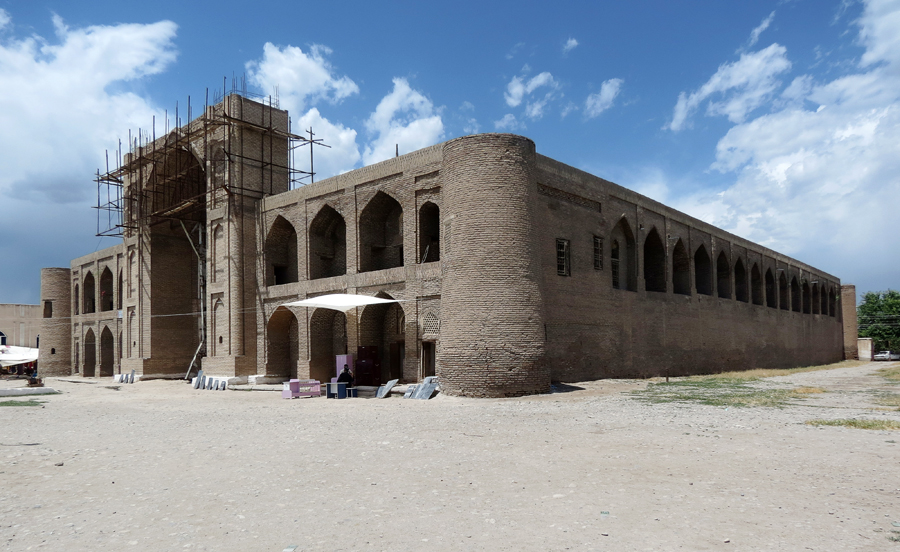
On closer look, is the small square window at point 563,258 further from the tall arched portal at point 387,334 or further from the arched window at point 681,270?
the arched window at point 681,270

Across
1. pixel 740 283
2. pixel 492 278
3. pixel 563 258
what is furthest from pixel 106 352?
pixel 740 283

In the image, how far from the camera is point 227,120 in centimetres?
2564

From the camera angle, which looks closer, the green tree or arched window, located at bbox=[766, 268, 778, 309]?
arched window, located at bbox=[766, 268, 778, 309]

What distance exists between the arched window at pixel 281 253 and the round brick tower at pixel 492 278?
32.6 ft

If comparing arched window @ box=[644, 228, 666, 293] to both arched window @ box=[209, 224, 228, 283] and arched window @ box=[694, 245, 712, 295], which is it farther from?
arched window @ box=[209, 224, 228, 283]

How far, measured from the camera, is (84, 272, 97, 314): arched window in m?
39.5

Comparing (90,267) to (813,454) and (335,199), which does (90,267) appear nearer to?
(335,199)

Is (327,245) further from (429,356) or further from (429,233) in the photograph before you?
(429,356)

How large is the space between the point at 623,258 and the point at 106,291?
29.9 metres

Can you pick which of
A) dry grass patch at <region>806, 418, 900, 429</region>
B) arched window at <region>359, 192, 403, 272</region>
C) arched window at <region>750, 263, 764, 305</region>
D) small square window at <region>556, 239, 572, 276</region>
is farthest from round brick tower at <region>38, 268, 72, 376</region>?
dry grass patch at <region>806, 418, 900, 429</region>

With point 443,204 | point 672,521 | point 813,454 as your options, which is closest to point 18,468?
point 672,521

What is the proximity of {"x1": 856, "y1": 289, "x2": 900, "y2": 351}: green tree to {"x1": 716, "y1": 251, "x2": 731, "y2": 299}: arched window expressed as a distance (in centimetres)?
4594

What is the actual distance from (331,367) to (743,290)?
22651 mm

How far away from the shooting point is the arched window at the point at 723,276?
104ft
